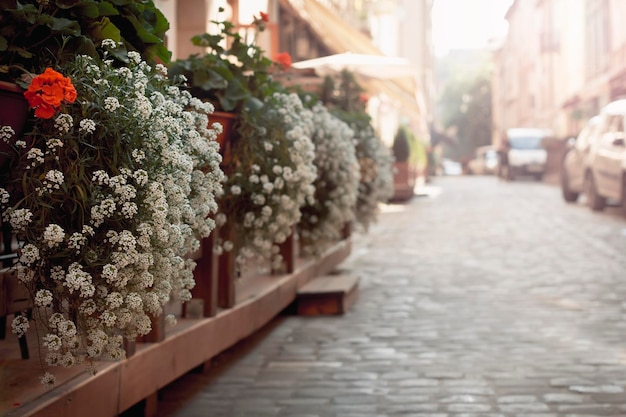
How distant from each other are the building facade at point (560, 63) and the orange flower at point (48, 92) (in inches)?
1153

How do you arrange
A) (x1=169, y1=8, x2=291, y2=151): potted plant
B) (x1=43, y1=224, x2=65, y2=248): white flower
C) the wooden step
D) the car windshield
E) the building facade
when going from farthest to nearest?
the car windshield, the building facade, the wooden step, (x1=169, y1=8, x2=291, y2=151): potted plant, (x1=43, y1=224, x2=65, y2=248): white flower

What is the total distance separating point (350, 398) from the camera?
489 centimetres

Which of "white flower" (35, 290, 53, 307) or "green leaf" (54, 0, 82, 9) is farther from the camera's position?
"green leaf" (54, 0, 82, 9)

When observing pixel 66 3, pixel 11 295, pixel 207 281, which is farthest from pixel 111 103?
pixel 207 281

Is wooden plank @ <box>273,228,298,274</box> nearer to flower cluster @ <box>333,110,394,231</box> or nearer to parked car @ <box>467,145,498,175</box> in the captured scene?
flower cluster @ <box>333,110,394,231</box>

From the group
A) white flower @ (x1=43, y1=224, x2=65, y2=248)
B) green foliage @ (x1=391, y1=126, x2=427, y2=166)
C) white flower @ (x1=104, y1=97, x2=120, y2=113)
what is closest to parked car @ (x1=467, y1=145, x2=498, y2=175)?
green foliage @ (x1=391, y1=126, x2=427, y2=166)

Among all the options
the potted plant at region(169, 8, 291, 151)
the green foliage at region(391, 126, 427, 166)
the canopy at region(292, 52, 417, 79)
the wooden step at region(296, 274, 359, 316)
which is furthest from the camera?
the green foliage at region(391, 126, 427, 166)

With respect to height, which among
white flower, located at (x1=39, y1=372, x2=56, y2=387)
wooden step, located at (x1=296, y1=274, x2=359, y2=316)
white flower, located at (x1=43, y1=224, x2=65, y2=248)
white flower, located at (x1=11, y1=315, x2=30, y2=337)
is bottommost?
wooden step, located at (x1=296, y1=274, x2=359, y2=316)

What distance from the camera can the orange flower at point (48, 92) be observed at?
3.04m

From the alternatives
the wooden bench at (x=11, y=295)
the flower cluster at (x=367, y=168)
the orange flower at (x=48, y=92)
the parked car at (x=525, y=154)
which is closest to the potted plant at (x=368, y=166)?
the flower cluster at (x=367, y=168)

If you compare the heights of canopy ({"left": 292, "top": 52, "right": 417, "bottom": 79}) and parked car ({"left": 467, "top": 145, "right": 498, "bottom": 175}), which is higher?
canopy ({"left": 292, "top": 52, "right": 417, "bottom": 79})

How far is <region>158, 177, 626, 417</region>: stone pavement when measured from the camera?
15.7 feet

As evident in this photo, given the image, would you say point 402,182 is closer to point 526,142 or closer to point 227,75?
point 526,142

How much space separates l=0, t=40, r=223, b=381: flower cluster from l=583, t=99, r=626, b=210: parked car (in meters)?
13.2
